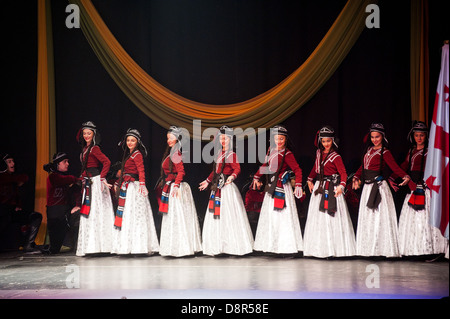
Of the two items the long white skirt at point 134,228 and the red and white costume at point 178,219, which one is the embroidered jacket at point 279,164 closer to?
the red and white costume at point 178,219

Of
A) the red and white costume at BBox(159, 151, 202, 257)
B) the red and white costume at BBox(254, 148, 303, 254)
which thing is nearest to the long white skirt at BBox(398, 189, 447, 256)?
the red and white costume at BBox(254, 148, 303, 254)

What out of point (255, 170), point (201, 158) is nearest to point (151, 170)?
point (201, 158)

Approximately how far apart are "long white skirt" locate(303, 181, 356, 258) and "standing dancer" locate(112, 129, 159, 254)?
6.02ft

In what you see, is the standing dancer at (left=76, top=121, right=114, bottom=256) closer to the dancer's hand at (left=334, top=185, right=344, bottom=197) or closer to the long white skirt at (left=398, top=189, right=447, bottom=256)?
the dancer's hand at (left=334, top=185, right=344, bottom=197)

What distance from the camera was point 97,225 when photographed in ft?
20.5

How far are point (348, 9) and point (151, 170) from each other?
120 inches

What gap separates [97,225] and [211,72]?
2.32 metres

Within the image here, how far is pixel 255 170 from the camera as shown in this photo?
664 cm

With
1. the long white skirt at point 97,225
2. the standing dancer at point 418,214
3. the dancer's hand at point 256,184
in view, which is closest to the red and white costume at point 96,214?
the long white skirt at point 97,225

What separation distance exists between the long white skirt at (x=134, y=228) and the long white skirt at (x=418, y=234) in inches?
112

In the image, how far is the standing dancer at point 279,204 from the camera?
19.3 feet

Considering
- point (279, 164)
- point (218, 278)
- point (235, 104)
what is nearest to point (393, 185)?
point (279, 164)

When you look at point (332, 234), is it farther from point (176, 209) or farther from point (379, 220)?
point (176, 209)

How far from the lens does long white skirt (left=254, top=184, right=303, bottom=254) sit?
5871 mm
